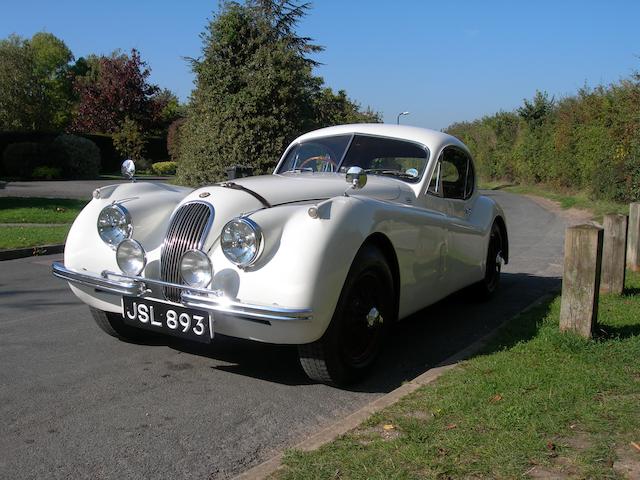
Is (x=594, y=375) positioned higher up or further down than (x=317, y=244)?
further down

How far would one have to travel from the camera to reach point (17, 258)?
8859 millimetres

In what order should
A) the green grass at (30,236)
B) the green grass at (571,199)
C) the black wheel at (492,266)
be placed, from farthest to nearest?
the green grass at (571,199)
the green grass at (30,236)
the black wheel at (492,266)

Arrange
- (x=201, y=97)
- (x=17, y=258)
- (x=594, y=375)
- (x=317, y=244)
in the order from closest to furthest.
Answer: (x=317, y=244), (x=594, y=375), (x=17, y=258), (x=201, y=97)

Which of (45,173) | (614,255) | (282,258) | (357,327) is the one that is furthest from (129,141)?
(282,258)

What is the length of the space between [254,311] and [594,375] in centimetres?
215

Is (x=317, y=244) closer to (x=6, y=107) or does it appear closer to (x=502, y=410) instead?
(x=502, y=410)

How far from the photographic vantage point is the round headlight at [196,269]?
3.63m

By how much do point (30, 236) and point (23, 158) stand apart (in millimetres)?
20309

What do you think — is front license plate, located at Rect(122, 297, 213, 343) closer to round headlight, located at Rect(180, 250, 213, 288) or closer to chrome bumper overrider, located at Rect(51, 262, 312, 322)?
chrome bumper overrider, located at Rect(51, 262, 312, 322)

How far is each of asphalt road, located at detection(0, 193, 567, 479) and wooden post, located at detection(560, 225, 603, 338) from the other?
0.93 m

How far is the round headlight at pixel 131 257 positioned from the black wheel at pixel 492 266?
3711mm

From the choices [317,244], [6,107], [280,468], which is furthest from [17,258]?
[6,107]

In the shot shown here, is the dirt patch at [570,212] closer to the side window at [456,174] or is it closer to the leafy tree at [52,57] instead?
the side window at [456,174]

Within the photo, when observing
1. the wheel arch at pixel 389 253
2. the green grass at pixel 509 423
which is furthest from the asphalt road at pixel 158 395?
the wheel arch at pixel 389 253
